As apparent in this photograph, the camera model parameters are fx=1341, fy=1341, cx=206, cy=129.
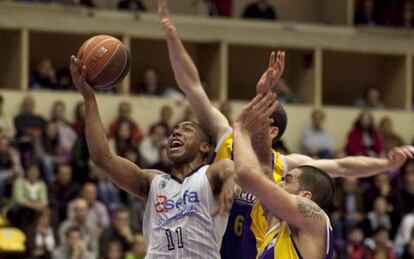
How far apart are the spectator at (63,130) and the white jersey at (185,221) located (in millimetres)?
9424

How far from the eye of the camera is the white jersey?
853 centimetres

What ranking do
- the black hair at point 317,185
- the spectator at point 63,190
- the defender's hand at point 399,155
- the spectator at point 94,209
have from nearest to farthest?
the black hair at point 317,185, the defender's hand at point 399,155, the spectator at point 94,209, the spectator at point 63,190

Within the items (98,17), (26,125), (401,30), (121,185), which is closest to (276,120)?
(121,185)

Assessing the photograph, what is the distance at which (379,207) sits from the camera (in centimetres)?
1886

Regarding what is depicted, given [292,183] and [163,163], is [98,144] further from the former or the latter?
[163,163]

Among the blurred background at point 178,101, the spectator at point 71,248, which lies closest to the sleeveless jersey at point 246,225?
the blurred background at point 178,101

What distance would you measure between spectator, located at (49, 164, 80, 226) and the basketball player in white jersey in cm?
810

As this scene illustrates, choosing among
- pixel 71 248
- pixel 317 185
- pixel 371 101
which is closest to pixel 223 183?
pixel 317 185

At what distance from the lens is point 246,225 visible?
8836 mm

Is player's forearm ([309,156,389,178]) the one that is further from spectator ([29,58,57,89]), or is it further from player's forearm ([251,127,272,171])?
spectator ([29,58,57,89])

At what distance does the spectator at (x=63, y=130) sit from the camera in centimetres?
1805

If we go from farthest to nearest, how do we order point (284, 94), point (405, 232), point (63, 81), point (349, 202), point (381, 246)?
point (284, 94) → point (63, 81) → point (349, 202) → point (405, 232) → point (381, 246)

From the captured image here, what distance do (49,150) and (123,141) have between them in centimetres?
109

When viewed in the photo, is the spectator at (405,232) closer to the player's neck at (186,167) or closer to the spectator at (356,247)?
the spectator at (356,247)
